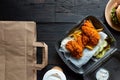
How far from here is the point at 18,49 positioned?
4.22 ft

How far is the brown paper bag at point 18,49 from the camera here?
128 cm

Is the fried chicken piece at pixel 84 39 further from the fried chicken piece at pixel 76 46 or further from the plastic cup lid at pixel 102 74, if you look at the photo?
the plastic cup lid at pixel 102 74

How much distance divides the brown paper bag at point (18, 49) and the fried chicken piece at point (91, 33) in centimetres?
16

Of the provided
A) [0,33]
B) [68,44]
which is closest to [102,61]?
[68,44]

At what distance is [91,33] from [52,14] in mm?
176

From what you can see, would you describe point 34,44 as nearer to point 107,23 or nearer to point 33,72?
point 33,72

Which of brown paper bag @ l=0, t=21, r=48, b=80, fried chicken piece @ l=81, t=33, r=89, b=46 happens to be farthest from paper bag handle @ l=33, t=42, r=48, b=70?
fried chicken piece @ l=81, t=33, r=89, b=46

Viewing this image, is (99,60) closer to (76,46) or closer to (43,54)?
(76,46)

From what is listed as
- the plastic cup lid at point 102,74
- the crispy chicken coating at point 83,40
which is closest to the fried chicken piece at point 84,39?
the crispy chicken coating at point 83,40

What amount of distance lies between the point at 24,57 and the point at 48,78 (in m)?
0.11

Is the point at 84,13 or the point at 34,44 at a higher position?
the point at 84,13

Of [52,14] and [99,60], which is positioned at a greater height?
[52,14]

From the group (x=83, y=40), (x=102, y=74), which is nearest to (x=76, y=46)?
(x=83, y=40)

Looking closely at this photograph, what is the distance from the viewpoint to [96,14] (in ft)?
4.41
